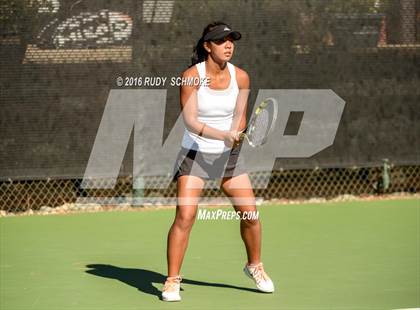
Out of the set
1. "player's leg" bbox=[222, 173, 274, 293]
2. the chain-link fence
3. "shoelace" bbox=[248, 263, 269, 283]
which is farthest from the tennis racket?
the chain-link fence

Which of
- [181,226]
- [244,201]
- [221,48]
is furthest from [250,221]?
[221,48]

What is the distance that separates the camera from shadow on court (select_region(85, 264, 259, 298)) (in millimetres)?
7484

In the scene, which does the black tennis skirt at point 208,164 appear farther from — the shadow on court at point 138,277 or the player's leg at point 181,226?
the shadow on court at point 138,277

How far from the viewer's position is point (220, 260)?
8547 millimetres

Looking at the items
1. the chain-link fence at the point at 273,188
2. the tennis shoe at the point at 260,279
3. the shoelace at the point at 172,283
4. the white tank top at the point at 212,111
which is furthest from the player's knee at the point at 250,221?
the chain-link fence at the point at 273,188

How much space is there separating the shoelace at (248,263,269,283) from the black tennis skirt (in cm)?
67

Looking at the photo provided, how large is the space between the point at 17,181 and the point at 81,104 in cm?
104

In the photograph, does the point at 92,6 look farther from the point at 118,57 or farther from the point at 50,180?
the point at 50,180

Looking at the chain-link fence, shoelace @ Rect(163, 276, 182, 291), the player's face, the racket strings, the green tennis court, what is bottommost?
the chain-link fence

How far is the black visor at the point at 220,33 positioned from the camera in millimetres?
6953

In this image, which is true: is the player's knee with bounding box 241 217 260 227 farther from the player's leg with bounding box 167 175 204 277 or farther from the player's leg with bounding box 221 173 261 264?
the player's leg with bounding box 167 175 204 277

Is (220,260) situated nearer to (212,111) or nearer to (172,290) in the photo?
(172,290)

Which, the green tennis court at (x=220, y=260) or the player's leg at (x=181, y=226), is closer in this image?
the player's leg at (x=181, y=226)

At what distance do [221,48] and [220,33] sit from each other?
0.36ft
